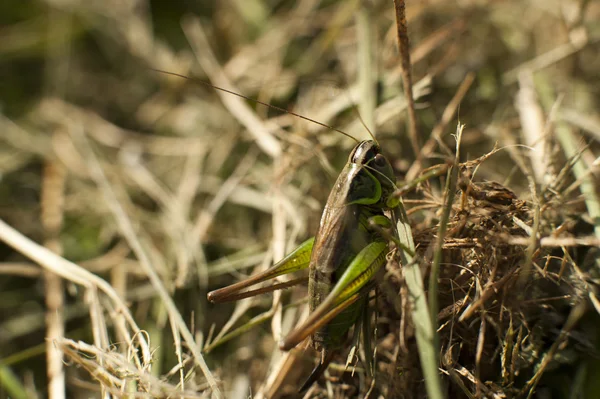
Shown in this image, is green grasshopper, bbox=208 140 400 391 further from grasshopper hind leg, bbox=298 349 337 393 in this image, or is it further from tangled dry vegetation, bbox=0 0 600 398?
tangled dry vegetation, bbox=0 0 600 398

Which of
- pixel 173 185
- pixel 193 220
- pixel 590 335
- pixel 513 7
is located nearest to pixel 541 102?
pixel 513 7

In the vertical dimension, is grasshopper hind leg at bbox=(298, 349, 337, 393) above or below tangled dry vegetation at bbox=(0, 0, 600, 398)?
below

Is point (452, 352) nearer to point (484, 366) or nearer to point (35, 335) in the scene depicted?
point (484, 366)

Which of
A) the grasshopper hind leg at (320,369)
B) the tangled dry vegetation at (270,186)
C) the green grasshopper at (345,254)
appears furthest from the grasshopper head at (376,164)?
the grasshopper hind leg at (320,369)

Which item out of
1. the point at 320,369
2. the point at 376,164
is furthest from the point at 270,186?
the point at 320,369

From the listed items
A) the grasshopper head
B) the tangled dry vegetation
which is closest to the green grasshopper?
the grasshopper head

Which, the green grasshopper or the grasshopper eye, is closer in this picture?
the green grasshopper

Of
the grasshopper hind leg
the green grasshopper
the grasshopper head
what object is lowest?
the grasshopper hind leg

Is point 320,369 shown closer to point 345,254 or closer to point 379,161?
point 345,254
